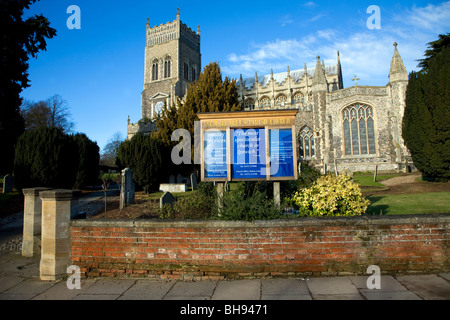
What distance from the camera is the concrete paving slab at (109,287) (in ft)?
11.7

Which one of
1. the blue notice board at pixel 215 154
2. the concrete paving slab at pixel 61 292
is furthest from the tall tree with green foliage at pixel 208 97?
the concrete paving slab at pixel 61 292

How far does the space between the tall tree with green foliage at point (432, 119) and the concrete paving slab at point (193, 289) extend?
1617 cm

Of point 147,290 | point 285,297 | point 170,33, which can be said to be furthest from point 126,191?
point 170,33

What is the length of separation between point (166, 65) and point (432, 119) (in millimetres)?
42859

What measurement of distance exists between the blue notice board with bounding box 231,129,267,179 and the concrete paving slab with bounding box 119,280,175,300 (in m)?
2.72

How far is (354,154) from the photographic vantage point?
25.0m

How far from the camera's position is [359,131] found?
25.1 meters

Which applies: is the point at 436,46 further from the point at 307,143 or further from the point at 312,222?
the point at 312,222

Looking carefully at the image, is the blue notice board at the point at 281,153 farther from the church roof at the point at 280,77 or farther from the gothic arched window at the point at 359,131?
the church roof at the point at 280,77

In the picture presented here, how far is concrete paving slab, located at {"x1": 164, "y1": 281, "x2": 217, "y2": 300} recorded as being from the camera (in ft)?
11.1

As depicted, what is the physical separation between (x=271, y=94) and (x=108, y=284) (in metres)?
41.0

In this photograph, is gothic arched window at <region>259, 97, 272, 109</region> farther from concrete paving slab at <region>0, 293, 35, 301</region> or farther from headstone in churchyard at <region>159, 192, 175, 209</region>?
concrete paving slab at <region>0, 293, 35, 301</region>
